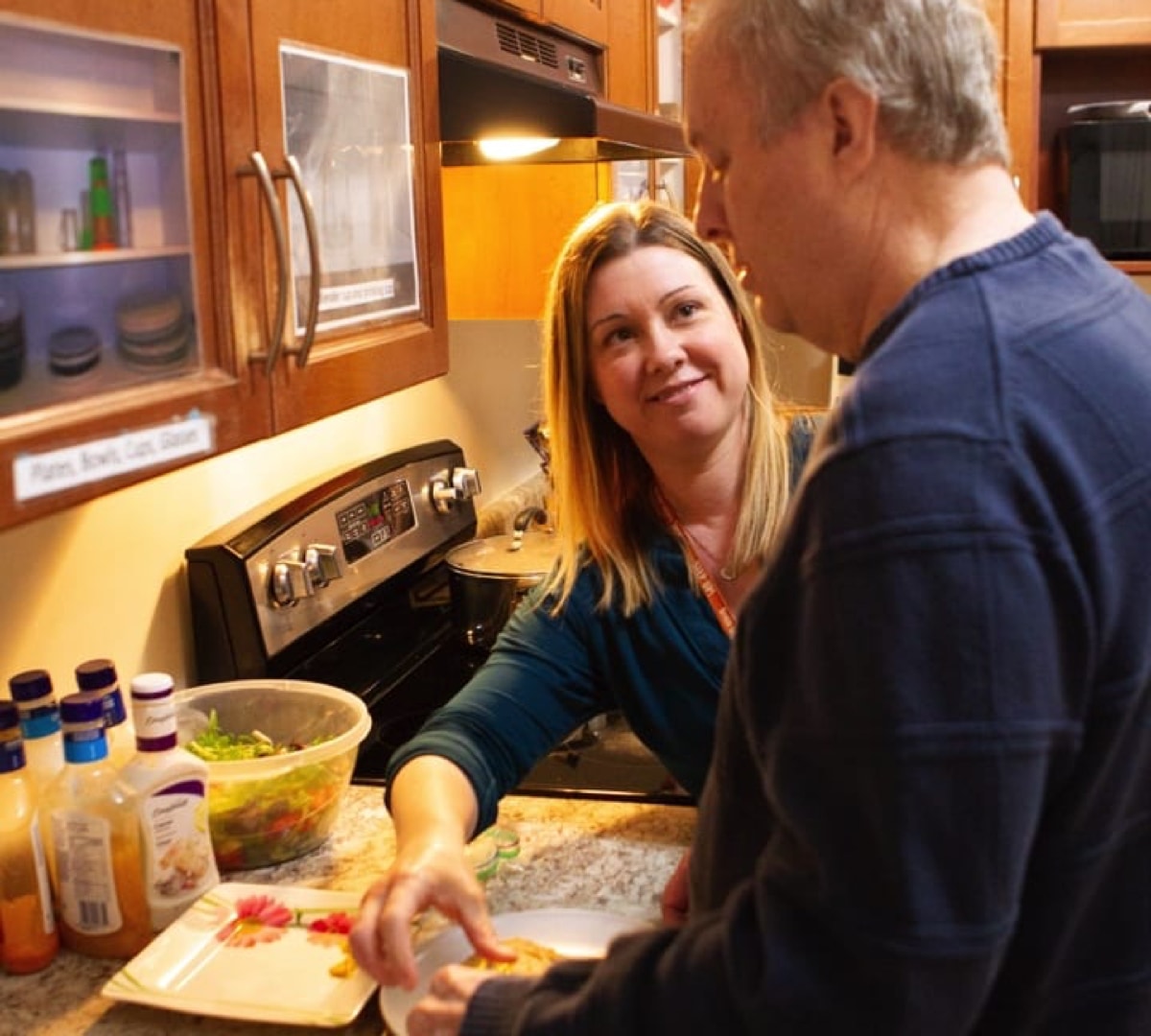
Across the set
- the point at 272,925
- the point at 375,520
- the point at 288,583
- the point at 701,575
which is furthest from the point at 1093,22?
the point at 272,925

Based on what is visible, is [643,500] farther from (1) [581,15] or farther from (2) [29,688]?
(1) [581,15]

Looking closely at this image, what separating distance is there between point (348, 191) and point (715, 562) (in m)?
0.55

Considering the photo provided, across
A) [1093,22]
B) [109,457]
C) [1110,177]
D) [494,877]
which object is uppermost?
[1093,22]

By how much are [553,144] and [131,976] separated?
125 cm

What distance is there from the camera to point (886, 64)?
2.48ft

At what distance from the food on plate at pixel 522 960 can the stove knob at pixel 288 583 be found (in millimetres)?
662

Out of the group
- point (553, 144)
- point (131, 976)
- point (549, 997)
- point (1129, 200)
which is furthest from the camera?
point (1129, 200)

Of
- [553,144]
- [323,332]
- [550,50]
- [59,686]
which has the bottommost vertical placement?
[59,686]

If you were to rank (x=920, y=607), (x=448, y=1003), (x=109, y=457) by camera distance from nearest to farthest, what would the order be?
1. (x=920, y=607)
2. (x=448, y=1003)
3. (x=109, y=457)

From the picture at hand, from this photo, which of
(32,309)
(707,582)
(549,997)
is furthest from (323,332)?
(549,997)

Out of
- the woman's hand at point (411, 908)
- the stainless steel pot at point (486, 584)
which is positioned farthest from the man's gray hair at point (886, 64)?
the stainless steel pot at point (486, 584)

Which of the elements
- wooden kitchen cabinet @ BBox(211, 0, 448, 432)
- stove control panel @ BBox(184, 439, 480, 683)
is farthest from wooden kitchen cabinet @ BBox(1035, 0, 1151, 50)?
wooden kitchen cabinet @ BBox(211, 0, 448, 432)

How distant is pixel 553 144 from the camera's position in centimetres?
199

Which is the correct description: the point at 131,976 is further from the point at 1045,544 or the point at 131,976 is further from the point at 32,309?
the point at 1045,544
